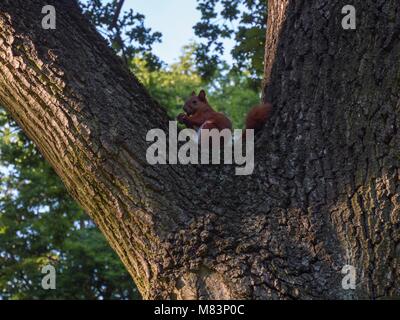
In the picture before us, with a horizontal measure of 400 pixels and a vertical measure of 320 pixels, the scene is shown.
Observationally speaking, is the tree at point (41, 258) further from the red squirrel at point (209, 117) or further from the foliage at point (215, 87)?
the red squirrel at point (209, 117)

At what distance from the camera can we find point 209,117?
5.36 m

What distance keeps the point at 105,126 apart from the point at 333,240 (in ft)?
4.31

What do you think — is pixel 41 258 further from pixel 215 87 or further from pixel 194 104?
pixel 215 87

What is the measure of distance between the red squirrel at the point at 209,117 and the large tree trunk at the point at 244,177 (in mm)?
83

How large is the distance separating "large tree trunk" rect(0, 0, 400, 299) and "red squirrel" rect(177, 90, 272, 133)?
8 centimetres

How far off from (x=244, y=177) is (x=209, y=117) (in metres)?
2.03

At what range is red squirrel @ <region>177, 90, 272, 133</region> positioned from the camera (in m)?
3.71

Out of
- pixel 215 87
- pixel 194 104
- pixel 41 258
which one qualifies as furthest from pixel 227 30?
pixel 215 87

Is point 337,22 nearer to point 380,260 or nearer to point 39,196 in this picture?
point 380,260

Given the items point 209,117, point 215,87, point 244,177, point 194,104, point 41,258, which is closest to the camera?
point 244,177

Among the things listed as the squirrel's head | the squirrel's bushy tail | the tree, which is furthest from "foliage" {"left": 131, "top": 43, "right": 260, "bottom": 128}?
the squirrel's bushy tail

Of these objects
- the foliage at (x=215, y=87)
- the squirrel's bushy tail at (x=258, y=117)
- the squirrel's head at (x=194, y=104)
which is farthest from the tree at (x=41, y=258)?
the squirrel's bushy tail at (x=258, y=117)

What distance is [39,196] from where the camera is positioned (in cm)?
1514

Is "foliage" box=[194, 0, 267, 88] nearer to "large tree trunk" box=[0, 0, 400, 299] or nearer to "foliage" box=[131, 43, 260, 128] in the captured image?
"large tree trunk" box=[0, 0, 400, 299]
